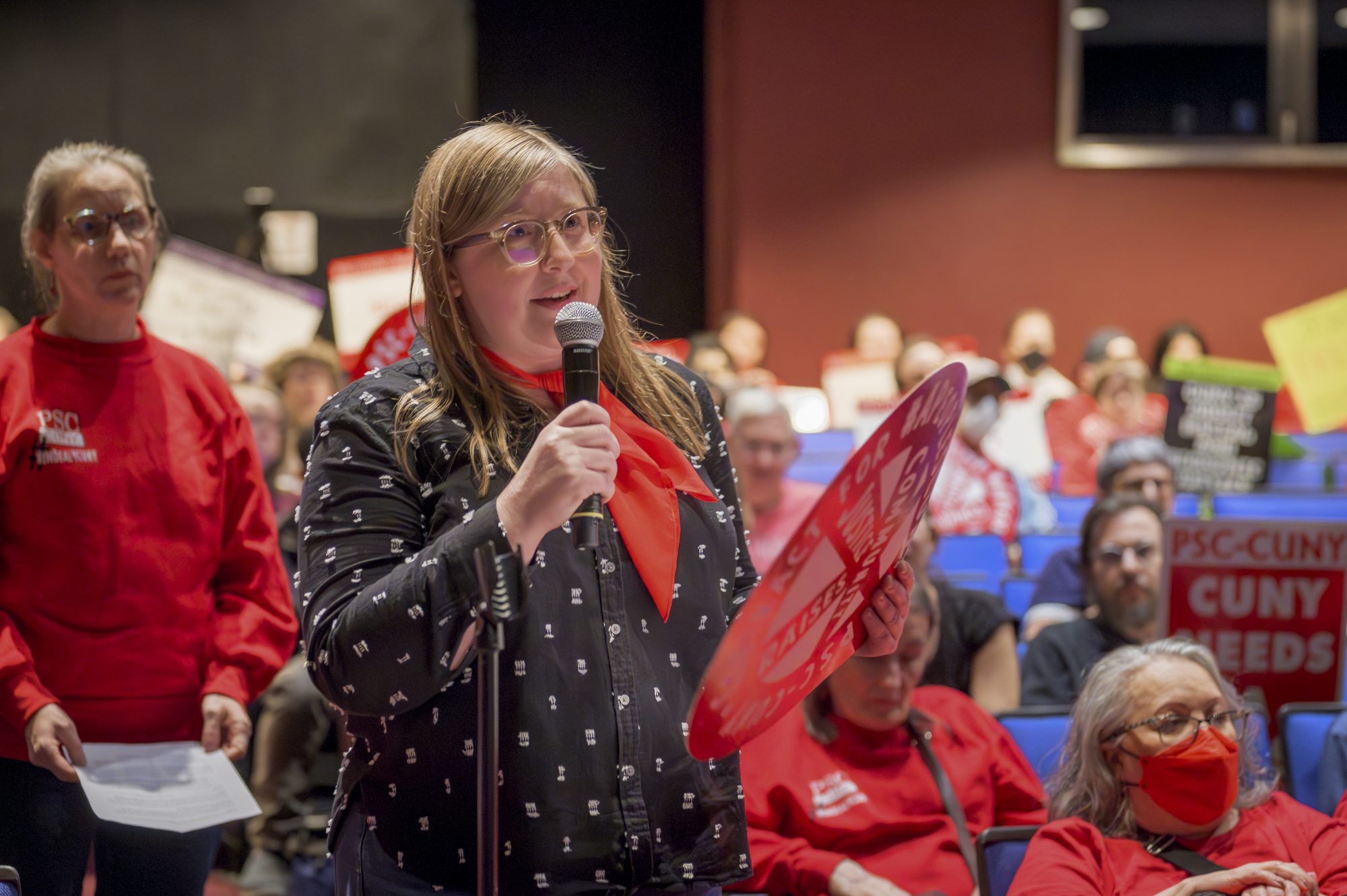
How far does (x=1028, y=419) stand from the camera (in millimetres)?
6613

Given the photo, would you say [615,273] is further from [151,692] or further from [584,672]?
[151,692]

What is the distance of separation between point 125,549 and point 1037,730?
1822 mm

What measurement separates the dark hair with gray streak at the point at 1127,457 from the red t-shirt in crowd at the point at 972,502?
88 centimetres

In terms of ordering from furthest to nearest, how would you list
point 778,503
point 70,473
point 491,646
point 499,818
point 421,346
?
point 778,503 → point 70,473 → point 421,346 → point 499,818 → point 491,646

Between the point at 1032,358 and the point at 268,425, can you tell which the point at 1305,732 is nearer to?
the point at 268,425

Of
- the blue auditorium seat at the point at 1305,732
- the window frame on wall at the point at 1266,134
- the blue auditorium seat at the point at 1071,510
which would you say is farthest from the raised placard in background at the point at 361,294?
the window frame on wall at the point at 1266,134

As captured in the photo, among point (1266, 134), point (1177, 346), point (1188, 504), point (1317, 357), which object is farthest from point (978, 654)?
point (1266, 134)

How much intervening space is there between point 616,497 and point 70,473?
41.6 inches

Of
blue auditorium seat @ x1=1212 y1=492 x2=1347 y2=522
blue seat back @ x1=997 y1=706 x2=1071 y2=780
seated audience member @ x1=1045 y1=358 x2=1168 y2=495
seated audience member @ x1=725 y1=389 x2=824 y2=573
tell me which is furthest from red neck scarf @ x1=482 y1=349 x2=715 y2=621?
seated audience member @ x1=1045 y1=358 x2=1168 y2=495

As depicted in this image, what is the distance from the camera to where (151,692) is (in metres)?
2.11

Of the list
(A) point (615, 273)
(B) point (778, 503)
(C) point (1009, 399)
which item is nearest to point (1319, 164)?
(C) point (1009, 399)

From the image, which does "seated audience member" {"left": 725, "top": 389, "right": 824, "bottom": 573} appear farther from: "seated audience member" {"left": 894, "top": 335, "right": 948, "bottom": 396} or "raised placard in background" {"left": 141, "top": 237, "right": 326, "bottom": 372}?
"raised placard in background" {"left": 141, "top": 237, "right": 326, "bottom": 372}

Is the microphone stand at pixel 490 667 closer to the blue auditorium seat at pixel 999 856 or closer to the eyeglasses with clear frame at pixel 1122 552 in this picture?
the blue auditorium seat at pixel 999 856

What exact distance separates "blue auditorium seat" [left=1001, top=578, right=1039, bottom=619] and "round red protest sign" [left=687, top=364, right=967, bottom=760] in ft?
9.70
